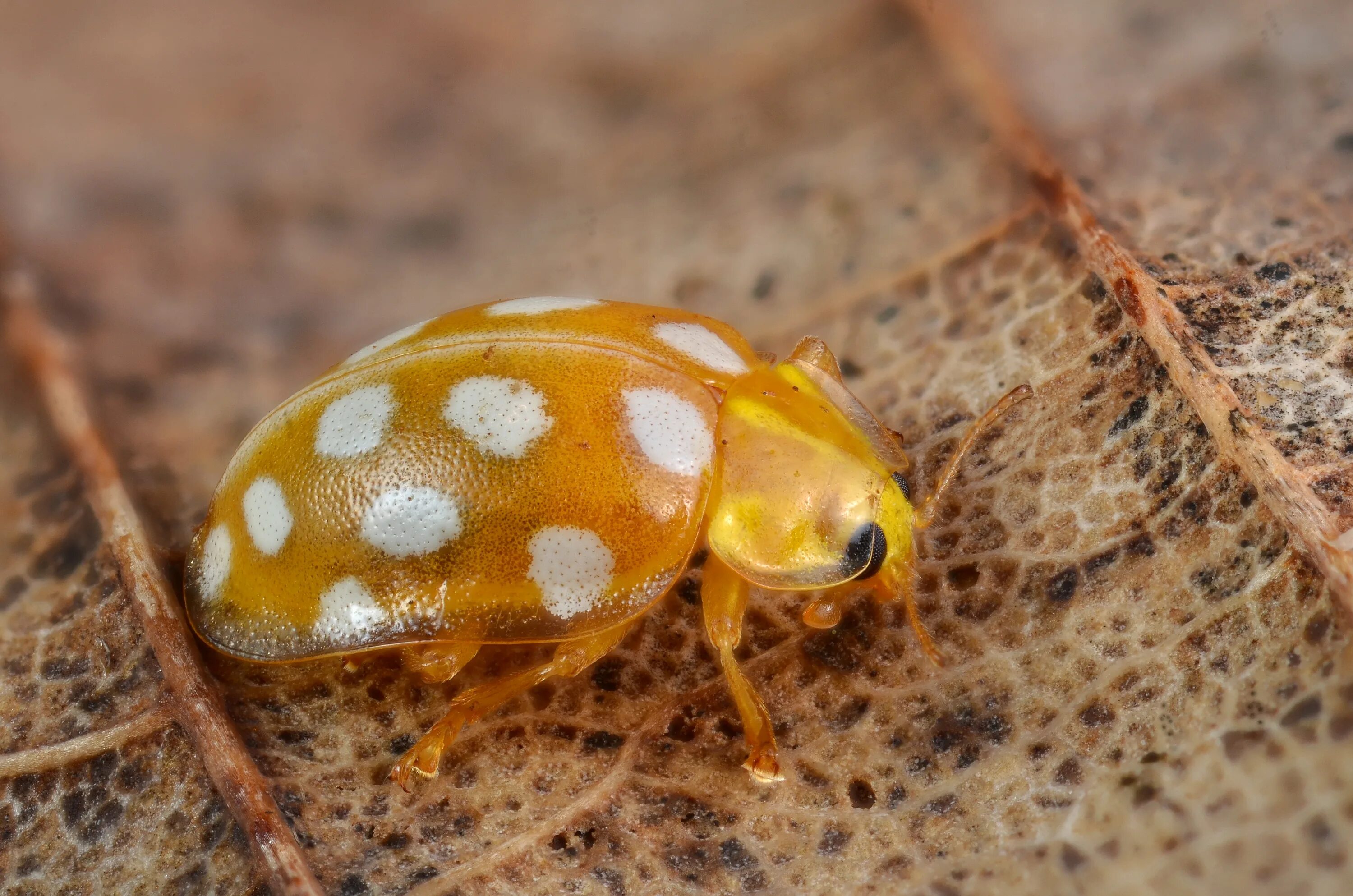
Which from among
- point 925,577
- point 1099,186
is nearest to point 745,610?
point 925,577

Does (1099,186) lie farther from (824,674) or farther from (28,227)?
(28,227)

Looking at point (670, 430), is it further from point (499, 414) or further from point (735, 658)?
point (735, 658)

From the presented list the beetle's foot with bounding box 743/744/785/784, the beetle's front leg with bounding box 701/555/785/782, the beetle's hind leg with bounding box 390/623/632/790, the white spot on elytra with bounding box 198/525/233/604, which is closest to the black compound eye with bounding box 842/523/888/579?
the beetle's front leg with bounding box 701/555/785/782

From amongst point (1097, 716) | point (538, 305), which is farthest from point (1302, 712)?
point (538, 305)

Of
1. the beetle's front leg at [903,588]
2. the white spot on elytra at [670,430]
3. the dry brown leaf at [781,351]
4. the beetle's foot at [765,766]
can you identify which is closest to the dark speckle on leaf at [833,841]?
the dry brown leaf at [781,351]

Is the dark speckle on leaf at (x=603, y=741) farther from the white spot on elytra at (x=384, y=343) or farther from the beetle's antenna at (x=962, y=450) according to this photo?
the white spot on elytra at (x=384, y=343)
